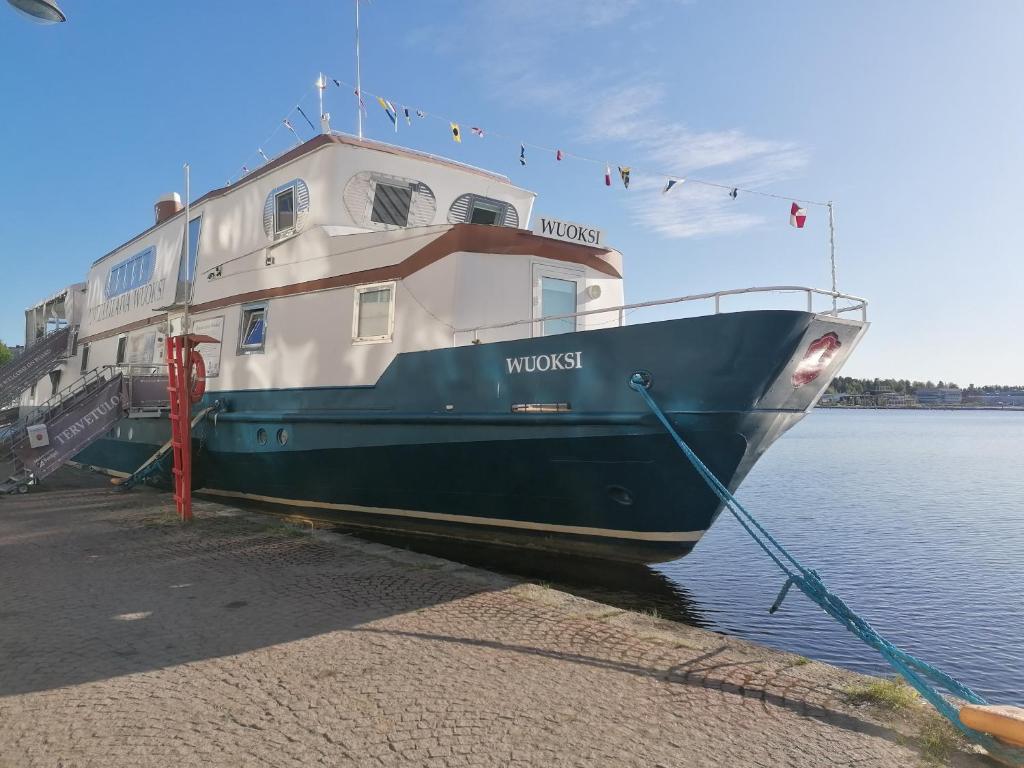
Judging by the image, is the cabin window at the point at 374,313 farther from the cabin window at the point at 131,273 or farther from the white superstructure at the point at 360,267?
the cabin window at the point at 131,273

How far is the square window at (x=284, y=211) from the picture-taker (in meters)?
10.5

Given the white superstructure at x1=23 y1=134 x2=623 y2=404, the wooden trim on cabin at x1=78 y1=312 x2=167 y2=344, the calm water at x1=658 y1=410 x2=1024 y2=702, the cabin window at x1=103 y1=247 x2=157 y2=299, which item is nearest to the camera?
the calm water at x1=658 y1=410 x2=1024 y2=702

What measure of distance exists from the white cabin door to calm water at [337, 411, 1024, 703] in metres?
2.99

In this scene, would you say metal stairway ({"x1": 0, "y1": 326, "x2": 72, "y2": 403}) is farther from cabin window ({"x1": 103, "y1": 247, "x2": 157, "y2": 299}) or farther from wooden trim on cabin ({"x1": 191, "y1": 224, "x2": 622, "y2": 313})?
wooden trim on cabin ({"x1": 191, "y1": 224, "x2": 622, "y2": 313})

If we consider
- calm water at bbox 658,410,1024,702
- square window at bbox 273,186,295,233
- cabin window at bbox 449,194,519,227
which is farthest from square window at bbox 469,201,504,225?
calm water at bbox 658,410,1024,702

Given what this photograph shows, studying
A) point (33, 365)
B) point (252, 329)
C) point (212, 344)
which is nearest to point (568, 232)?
point (252, 329)

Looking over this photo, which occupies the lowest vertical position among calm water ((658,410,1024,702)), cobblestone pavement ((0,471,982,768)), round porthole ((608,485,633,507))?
calm water ((658,410,1024,702))

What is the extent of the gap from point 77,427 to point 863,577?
1363 cm

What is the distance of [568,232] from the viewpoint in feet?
29.9

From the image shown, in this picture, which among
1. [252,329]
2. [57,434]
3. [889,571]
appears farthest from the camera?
[57,434]

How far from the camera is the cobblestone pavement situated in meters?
3.34

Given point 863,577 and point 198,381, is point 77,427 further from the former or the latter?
point 863,577

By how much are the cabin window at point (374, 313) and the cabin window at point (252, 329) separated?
7.52 feet

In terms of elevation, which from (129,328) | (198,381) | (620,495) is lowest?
(620,495)
